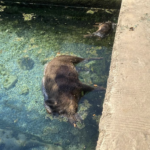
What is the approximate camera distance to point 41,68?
15.7 ft

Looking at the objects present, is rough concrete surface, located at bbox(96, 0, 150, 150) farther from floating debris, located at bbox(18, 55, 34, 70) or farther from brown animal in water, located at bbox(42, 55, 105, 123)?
floating debris, located at bbox(18, 55, 34, 70)

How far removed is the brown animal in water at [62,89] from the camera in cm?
373

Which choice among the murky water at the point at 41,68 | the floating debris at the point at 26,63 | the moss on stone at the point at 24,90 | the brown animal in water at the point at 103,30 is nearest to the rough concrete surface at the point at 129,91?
the murky water at the point at 41,68

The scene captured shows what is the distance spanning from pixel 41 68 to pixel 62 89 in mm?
1170

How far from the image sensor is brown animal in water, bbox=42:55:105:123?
12.2ft

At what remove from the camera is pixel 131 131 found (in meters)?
2.54

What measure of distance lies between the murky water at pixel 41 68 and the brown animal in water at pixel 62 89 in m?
0.15

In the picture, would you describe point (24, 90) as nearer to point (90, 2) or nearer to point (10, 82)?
point (10, 82)

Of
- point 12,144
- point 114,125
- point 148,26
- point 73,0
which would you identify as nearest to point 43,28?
point 73,0

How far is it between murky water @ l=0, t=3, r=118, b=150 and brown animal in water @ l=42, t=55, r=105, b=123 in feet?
0.49

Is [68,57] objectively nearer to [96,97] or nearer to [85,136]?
[96,97]

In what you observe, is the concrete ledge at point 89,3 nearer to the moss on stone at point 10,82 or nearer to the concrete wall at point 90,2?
the concrete wall at point 90,2

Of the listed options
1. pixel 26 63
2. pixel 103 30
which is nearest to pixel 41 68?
pixel 26 63

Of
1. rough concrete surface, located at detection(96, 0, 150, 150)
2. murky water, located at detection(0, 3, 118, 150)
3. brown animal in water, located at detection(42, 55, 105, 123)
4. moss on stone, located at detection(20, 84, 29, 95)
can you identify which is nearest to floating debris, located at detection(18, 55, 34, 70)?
murky water, located at detection(0, 3, 118, 150)
